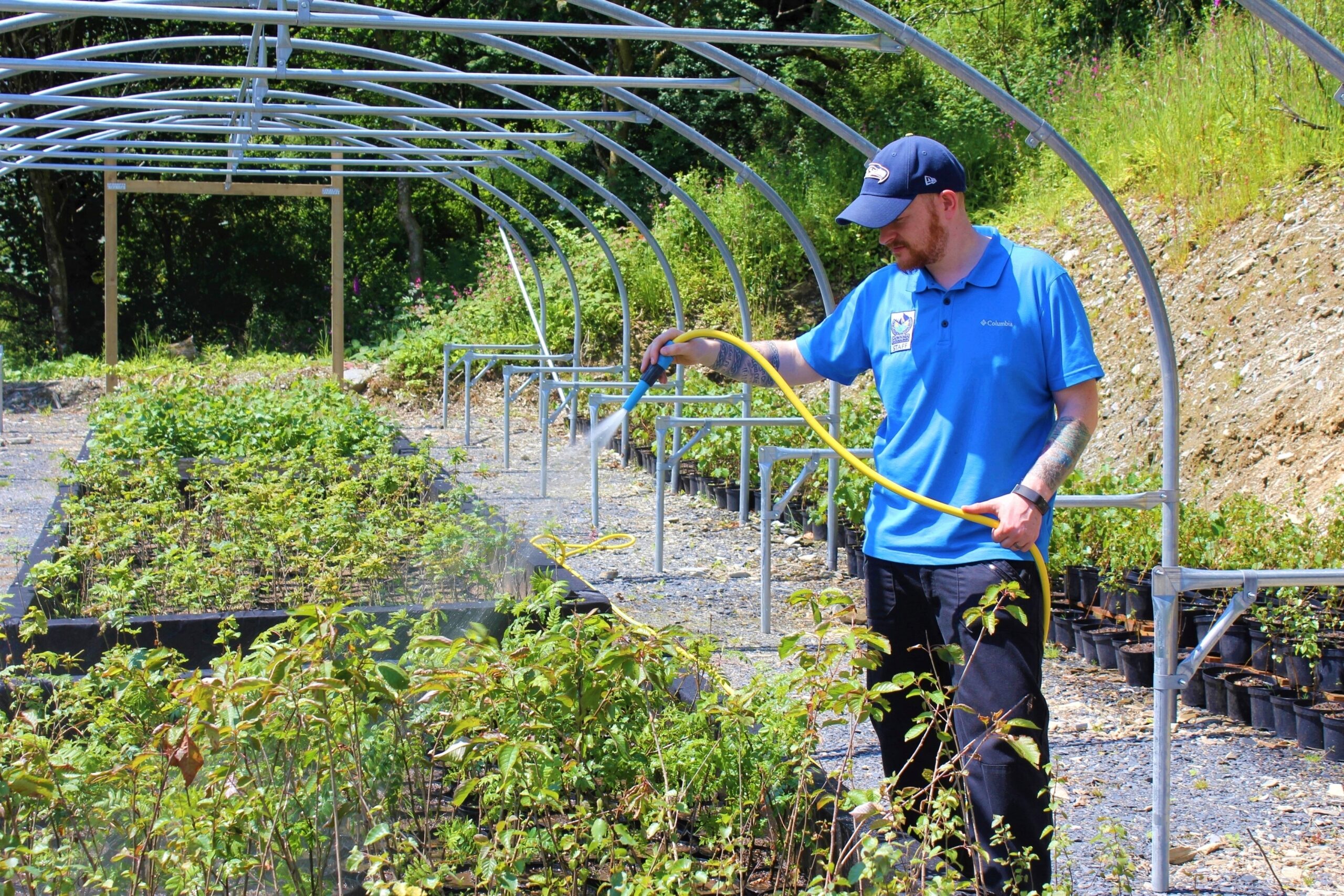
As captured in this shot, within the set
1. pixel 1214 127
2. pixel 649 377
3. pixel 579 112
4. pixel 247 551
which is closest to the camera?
pixel 649 377

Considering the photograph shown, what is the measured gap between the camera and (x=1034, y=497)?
2.07m

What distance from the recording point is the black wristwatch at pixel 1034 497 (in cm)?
207

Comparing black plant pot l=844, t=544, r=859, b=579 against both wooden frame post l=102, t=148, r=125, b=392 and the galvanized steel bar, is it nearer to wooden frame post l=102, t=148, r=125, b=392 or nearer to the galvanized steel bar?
the galvanized steel bar

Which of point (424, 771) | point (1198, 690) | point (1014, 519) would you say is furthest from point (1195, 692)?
point (424, 771)

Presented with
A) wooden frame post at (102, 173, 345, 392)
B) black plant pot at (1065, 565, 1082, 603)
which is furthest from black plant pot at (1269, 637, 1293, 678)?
wooden frame post at (102, 173, 345, 392)

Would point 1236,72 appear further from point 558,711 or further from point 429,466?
point 558,711

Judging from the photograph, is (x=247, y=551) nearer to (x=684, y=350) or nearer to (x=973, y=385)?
(x=684, y=350)

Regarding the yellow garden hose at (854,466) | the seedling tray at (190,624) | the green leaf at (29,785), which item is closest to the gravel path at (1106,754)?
the yellow garden hose at (854,466)

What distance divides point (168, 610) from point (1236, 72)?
7027mm

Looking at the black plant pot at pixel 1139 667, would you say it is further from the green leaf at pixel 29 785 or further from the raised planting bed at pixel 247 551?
the green leaf at pixel 29 785

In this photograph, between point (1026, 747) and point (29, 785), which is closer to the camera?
point (29, 785)

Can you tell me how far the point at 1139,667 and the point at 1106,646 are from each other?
0.70 feet

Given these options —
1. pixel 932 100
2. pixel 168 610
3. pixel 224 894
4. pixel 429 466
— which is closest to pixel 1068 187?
pixel 932 100

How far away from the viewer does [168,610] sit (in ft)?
13.4
